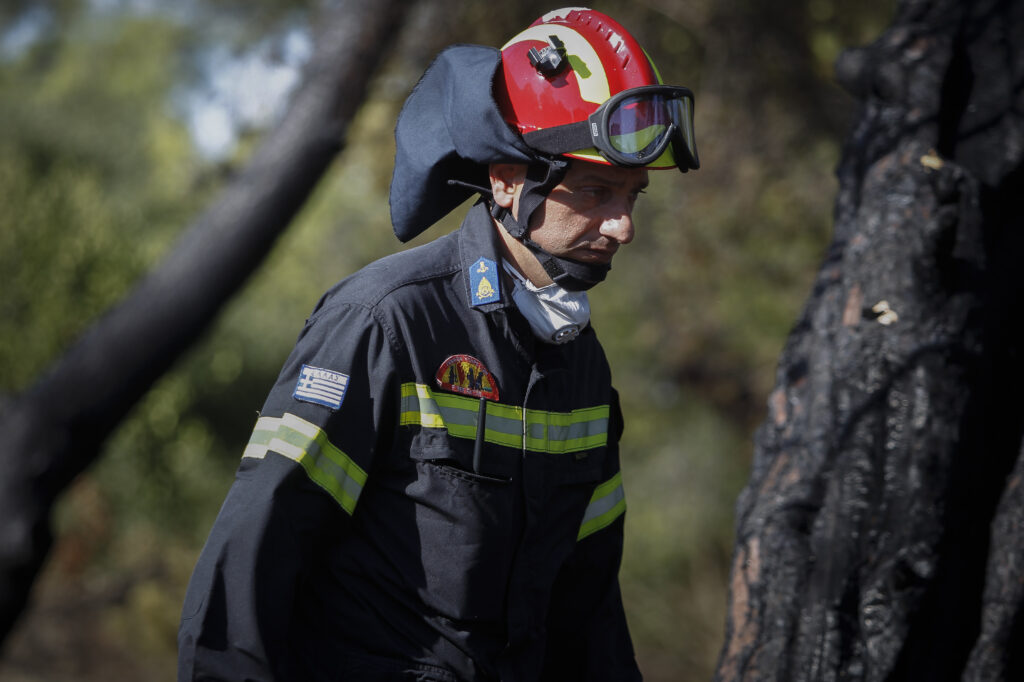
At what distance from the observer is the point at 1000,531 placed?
9.31ft

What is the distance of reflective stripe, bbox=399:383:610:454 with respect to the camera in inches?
82.0

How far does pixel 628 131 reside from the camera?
2236 millimetres

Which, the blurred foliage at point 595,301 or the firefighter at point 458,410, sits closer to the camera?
the firefighter at point 458,410

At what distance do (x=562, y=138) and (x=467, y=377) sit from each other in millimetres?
549

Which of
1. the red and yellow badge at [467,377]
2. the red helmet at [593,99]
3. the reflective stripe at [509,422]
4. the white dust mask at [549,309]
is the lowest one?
the reflective stripe at [509,422]

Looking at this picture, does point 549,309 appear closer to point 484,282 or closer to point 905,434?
point 484,282

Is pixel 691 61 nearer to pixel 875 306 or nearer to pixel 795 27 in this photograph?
pixel 795 27

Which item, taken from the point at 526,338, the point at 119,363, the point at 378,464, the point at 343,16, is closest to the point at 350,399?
the point at 378,464

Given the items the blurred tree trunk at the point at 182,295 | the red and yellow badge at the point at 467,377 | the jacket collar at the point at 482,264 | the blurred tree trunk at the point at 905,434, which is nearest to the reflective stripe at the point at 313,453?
the red and yellow badge at the point at 467,377

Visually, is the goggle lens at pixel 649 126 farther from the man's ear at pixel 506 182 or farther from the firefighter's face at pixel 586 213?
the man's ear at pixel 506 182

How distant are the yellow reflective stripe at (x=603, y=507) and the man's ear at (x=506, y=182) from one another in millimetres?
700

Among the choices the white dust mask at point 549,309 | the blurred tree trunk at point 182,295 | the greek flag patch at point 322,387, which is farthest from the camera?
the blurred tree trunk at point 182,295

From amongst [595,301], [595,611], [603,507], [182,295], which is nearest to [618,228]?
[603,507]

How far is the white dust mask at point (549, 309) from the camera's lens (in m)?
2.32
